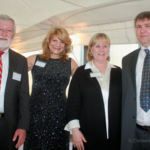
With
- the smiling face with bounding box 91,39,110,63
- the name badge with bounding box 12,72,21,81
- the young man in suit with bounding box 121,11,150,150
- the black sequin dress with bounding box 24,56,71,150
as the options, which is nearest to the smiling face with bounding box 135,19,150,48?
the young man in suit with bounding box 121,11,150,150

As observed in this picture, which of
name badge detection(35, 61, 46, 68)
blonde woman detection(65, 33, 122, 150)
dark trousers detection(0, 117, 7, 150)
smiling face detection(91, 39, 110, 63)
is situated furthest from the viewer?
name badge detection(35, 61, 46, 68)

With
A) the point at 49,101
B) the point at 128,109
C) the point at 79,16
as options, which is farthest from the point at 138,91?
the point at 79,16

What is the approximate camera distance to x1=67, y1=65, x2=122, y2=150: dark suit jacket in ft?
5.04

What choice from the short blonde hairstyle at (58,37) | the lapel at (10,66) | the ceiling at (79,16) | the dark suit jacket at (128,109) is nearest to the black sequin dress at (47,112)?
the short blonde hairstyle at (58,37)

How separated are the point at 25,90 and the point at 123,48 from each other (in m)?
10.7

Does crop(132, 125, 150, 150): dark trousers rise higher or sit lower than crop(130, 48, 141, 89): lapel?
lower

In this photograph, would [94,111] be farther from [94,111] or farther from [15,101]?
[15,101]

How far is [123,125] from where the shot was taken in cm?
156

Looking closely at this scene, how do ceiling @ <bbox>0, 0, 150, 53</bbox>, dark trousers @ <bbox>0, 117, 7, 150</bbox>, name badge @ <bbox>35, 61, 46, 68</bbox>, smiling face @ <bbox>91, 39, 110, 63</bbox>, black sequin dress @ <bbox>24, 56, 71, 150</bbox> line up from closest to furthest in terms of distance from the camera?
1. dark trousers @ <bbox>0, 117, 7, 150</bbox>
2. smiling face @ <bbox>91, 39, 110, 63</bbox>
3. black sequin dress @ <bbox>24, 56, 71, 150</bbox>
4. name badge @ <bbox>35, 61, 46, 68</bbox>
5. ceiling @ <bbox>0, 0, 150, 53</bbox>

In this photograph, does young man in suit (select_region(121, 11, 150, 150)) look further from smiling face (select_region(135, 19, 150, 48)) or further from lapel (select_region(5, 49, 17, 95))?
lapel (select_region(5, 49, 17, 95))

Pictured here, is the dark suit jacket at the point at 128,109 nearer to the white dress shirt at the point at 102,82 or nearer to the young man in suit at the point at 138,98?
the young man in suit at the point at 138,98

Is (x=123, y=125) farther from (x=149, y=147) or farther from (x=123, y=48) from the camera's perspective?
(x=123, y=48)

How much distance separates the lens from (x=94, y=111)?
1.55 metres

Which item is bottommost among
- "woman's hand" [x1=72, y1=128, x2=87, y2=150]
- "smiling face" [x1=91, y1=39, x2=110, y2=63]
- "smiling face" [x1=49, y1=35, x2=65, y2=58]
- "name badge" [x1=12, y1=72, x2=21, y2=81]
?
"woman's hand" [x1=72, y1=128, x2=87, y2=150]
